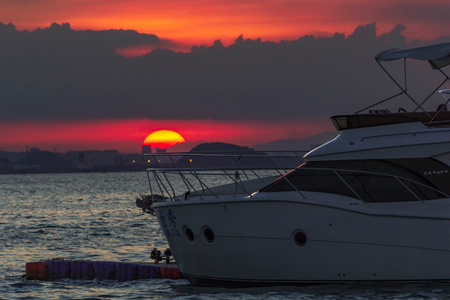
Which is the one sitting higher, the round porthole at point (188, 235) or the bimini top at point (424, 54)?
the bimini top at point (424, 54)

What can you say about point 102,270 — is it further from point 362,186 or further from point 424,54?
point 424,54

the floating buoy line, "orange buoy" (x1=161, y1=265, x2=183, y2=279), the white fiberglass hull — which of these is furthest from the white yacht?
the floating buoy line

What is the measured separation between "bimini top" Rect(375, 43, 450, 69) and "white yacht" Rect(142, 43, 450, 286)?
21 mm

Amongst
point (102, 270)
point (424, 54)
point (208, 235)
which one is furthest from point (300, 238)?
point (102, 270)

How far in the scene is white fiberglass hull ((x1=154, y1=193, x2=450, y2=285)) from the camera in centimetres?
1293

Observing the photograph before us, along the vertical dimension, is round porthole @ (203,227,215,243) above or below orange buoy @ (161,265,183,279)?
above

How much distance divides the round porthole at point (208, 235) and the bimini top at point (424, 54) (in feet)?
15.3

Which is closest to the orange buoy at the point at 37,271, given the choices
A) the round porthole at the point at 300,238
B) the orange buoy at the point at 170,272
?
the orange buoy at the point at 170,272

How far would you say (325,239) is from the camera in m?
13.1

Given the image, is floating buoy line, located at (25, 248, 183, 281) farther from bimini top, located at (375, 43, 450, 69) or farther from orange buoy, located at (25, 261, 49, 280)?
bimini top, located at (375, 43, 450, 69)

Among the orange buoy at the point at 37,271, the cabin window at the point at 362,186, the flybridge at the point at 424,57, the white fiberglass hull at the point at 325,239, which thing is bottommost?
the orange buoy at the point at 37,271

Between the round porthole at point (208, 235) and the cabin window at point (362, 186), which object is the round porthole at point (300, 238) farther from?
the round porthole at point (208, 235)

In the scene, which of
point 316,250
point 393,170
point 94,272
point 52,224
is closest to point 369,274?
point 316,250

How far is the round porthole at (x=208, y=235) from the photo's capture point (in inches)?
550
